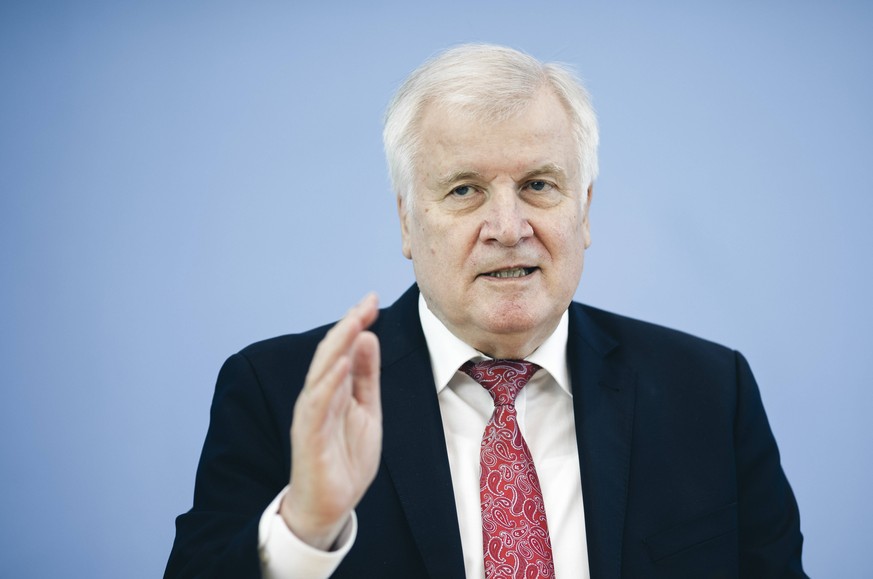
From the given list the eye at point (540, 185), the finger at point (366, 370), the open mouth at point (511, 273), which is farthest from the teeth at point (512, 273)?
the finger at point (366, 370)

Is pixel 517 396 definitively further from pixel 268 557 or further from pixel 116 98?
pixel 116 98

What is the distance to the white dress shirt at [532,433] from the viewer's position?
1.80 metres

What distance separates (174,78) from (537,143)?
4.30 feet

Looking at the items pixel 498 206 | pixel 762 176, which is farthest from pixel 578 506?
pixel 762 176

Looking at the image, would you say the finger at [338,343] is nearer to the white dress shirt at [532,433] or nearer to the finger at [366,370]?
the finger at [366,370]

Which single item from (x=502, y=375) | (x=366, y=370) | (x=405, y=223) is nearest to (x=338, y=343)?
(x=366, y=370)

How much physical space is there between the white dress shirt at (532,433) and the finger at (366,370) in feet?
1.41

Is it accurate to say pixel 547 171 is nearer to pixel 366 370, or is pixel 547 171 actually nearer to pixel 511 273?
pixel 511 273

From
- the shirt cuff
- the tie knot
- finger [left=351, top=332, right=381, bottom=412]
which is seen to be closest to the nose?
the tie knot

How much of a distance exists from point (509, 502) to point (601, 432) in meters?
0.23

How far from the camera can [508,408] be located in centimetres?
187

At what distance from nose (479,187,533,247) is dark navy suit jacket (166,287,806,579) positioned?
11.1 inches

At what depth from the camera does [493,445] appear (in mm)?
1833

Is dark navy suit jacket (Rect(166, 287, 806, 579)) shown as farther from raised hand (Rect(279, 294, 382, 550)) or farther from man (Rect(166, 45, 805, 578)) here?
raised hand (Rect(279, 294, 382, 550))
